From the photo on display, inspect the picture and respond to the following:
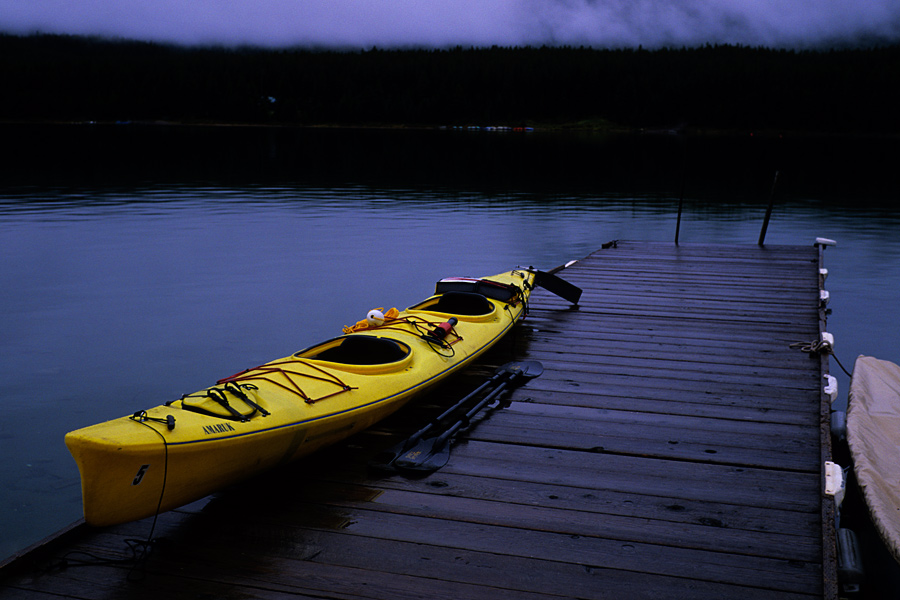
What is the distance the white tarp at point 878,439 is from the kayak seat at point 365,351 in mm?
3234

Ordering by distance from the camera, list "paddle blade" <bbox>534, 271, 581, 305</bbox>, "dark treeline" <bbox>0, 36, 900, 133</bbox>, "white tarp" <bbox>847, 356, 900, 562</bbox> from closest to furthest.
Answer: "white tarp" <bbox>847, 356, 900, 562</bbox>
"paddle blade" <bbox>534, 271, 581, 305</bbox>
"dark treeline" <bbox>0, 36, 900, 133</bbox>

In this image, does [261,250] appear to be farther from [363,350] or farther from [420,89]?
[420,89]

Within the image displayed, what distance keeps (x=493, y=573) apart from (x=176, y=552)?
156cm

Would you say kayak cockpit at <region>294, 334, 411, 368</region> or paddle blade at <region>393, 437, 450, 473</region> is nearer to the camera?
paddle blade at <region>393, 437, 450, 473</region>

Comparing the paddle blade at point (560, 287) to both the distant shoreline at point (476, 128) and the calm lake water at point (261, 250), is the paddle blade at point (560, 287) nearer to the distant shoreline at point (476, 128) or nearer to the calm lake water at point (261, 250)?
the calm lake water at point (261, 250)

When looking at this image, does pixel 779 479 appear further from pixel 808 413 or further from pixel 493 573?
pixel 493 573

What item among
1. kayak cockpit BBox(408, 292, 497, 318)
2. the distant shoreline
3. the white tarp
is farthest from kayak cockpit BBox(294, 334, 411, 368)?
the distant shoreline

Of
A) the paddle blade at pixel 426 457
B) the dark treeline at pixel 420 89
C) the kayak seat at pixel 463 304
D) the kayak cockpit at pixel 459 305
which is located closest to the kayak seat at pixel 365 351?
the paddle blade at pixel 426 457

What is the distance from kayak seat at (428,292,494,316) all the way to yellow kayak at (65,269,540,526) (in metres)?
0.41

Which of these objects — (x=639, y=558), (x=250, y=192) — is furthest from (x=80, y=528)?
(x=250, y=192)

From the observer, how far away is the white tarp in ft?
14.0

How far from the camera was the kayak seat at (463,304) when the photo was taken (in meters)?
7.16

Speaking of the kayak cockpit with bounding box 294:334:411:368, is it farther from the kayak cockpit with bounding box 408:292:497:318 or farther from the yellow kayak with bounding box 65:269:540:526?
the kayak cockpit with bounding box 408:292:497:318

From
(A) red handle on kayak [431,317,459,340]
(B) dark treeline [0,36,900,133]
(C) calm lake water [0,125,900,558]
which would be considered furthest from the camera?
(B) dark treeline [0,36,900,133]
